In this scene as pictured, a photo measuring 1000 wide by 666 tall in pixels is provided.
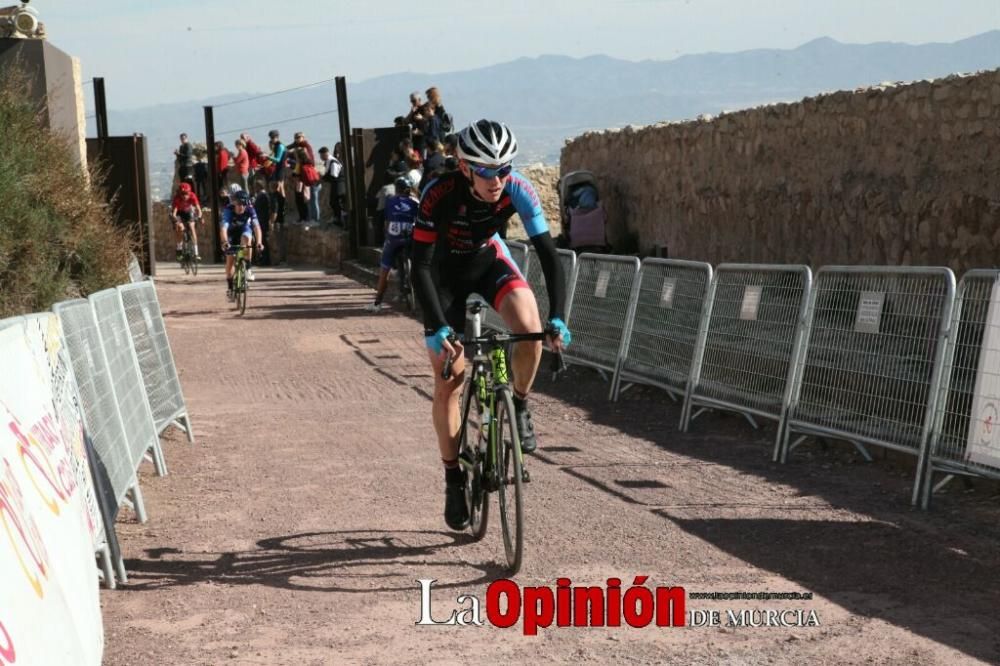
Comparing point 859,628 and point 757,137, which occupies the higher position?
point 757,137

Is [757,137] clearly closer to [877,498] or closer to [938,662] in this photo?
[877,498]

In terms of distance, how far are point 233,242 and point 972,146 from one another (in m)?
13.7

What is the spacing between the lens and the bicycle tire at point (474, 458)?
269 inches

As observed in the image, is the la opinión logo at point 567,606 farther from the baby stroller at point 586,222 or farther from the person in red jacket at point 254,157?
the person in red jacket at point 254,157

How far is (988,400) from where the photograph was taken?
24.5 feet

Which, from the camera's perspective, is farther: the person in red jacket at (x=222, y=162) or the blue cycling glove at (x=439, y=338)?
the person in red jacket at (x=222, y=162)

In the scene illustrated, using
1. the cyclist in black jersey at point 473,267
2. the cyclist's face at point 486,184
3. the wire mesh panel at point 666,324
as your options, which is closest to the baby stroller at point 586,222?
the wire mesh panel at point 666,324

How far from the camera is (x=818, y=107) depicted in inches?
576

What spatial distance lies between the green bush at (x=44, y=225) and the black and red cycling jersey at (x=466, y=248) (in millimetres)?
6017

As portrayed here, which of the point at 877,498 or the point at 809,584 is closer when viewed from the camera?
the point at 809,584

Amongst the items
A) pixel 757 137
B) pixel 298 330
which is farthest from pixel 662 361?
pixel 298 330

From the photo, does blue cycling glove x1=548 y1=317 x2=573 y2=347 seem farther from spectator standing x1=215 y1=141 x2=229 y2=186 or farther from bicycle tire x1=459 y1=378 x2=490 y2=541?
spectator standing x1=215 y1=141 x2=229 y2=186

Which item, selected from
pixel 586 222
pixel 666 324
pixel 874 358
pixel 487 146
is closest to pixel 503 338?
pixel 487 146

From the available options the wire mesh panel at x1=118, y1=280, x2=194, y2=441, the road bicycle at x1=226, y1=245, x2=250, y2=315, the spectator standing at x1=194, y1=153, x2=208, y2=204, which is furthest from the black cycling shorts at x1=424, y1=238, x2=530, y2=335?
the spectator standing at x1=194, y1=153, x2=208, y2=204
